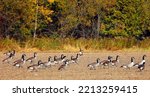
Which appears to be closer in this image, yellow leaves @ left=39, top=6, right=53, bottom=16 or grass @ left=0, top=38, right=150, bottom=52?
grass @ left=0, top=38, right=150, bottom=52

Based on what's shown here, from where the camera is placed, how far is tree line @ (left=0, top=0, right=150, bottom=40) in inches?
1938

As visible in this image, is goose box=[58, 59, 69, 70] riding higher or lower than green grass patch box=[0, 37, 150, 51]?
higher

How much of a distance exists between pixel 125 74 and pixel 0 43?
1644 centimetres

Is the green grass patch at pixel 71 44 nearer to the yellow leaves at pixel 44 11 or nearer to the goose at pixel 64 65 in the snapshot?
the yellow leaves at pixel 44 11

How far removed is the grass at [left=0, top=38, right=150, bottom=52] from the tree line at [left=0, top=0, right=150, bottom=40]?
6795 millimetres

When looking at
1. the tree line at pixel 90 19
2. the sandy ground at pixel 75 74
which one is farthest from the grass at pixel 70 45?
the sandy ground at pixel 75 74

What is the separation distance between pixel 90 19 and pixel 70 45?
42.6ft

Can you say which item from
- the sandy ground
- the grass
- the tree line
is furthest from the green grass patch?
the sandy ground

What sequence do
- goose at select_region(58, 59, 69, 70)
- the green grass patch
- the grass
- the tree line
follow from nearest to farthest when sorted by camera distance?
goose at select_region(58, 59, 69, 70) < the grass < the green grass patch < the tree line

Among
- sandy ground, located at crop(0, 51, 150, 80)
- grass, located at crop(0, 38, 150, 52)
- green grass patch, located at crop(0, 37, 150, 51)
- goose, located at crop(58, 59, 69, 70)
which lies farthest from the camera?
green grass patch, located at crop(0, 37, 150, 51)

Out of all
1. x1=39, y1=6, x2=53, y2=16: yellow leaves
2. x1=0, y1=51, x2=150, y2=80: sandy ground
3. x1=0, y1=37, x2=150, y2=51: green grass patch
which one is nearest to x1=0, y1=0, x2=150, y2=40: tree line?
x1=39, y1=6, x2=53, y2=16: yellow leaves

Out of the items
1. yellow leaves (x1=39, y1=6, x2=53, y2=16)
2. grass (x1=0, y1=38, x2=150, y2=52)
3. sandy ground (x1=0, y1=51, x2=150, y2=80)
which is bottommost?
grass (x1=0, y1=38, x2=150, y2=52)

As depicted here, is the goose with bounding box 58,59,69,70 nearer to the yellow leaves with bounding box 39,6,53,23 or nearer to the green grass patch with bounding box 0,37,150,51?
the green grass patch with bounding box 0,37,150,51

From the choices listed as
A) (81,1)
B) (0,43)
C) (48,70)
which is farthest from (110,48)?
(48,70)
